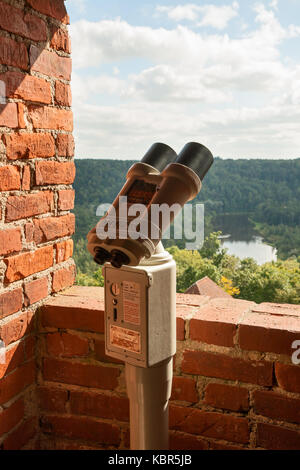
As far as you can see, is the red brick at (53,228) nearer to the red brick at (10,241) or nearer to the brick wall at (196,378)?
the red brick at (10,241)

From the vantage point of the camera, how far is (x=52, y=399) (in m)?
1.29

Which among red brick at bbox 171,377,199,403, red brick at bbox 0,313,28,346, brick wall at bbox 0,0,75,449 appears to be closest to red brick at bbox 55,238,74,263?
brick wall at bbox 0,0,75,449

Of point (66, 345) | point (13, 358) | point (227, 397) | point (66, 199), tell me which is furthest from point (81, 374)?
point (66, 199)

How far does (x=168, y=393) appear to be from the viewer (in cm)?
95

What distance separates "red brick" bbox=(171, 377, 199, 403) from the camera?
44.6 inches

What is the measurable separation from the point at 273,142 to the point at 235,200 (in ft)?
1.83

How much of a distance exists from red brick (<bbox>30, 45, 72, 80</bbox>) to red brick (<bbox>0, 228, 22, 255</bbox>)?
18.4 inches

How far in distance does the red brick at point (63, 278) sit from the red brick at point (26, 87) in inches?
21.2

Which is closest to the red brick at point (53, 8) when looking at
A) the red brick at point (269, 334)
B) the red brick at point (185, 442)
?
the red brick at point (269, 334)

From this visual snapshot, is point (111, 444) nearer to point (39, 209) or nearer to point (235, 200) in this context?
point (39, 209)

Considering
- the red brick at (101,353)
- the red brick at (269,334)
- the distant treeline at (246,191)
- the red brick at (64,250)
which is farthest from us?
the distant treeline at (246,191)

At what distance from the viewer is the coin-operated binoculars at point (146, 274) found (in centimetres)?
80

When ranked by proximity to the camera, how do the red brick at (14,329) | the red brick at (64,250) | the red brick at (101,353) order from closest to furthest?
the red brick at (14,329) < the red brick at (101,353) < the red brick at (64,250)

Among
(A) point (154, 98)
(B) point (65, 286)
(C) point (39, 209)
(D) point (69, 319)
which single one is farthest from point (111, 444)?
(A) point (154, 98)
